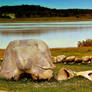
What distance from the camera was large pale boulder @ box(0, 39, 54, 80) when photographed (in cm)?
1019

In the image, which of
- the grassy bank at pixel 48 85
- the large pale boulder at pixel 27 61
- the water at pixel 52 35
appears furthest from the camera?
the water at pixel 52 35

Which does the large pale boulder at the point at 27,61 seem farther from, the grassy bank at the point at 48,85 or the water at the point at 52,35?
the water at the point at 52,35

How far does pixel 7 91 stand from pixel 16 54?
212cm

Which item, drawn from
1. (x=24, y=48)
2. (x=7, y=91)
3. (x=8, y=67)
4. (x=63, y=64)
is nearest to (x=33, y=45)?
(x=24, y=48)

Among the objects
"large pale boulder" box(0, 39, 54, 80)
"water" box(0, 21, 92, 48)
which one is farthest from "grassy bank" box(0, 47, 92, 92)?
"water" box(0, 21, 92, 48)

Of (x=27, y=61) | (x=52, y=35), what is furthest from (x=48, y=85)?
(x=52, y=35)

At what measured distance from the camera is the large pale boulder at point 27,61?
1019cm

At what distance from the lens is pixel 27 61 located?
10.1 metres

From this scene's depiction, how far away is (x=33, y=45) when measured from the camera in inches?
422

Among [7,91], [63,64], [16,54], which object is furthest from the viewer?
[63,64]

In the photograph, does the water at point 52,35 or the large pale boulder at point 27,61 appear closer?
the large pale boulder at point 27,61

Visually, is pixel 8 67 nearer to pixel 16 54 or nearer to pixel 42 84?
pixel 16 54

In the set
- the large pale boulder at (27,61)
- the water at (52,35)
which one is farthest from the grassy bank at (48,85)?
the water at (52,35)

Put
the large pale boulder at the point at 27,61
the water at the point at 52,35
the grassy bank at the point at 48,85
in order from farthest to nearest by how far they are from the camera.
A: the water at the point at 52,35
the large pale boulder at the point at 27,61
the grassy bank at the point at 48,85
